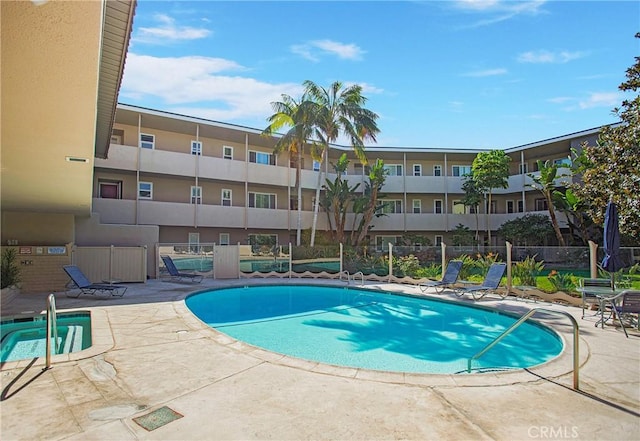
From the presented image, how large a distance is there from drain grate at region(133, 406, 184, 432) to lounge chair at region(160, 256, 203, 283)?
14.1 meters

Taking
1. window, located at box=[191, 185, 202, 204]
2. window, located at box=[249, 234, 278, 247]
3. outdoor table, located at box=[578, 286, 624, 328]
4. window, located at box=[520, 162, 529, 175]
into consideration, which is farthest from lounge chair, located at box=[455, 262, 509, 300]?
window, located at box=[520, 162, 529, 175]

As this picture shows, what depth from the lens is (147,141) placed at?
24.0 metres

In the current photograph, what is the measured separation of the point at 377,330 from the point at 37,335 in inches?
333

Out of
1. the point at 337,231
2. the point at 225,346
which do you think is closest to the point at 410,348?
the point at 225,346

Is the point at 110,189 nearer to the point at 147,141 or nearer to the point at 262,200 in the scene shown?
the point at 147,141

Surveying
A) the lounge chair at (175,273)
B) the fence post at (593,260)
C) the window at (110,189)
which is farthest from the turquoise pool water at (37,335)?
the window at (110,189)

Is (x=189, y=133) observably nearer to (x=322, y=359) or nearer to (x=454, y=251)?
(x=454, y=251)

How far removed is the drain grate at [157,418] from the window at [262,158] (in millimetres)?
24698

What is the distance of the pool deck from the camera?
147 inches

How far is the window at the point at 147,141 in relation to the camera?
23.7 metres

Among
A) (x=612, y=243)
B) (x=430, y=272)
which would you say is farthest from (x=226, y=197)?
(x=612, y=243)

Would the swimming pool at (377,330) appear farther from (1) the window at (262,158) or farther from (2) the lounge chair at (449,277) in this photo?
(1) the window at (262,158)

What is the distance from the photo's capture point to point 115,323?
8742mm

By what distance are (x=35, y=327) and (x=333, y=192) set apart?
803 inches
